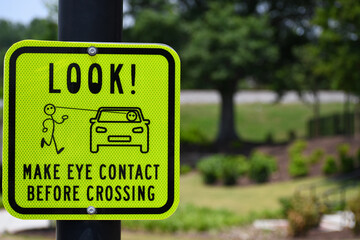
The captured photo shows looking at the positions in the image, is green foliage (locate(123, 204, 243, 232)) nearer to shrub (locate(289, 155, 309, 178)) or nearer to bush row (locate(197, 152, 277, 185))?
bush row (locate(197, 152, 277, 185))

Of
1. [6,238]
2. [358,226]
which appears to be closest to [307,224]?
[358,226]

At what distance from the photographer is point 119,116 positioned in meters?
2.05

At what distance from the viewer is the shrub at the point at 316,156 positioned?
89.9ft

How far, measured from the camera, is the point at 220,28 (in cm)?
3512

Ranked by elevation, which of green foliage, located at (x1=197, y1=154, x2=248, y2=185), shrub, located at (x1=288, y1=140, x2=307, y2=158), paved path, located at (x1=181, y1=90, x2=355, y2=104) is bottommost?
green foliage, located at (x1=197, y1=154, x2=248, y2=185)

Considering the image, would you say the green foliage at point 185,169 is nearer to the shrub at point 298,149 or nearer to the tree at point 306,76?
the shrub at point 298,149

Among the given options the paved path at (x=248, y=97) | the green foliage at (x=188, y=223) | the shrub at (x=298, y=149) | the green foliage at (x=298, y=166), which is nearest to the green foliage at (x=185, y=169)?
the shrub at (x=298, y=149)

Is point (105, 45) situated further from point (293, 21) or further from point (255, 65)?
point (293, 21)

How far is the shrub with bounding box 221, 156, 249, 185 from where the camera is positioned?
27094 mm

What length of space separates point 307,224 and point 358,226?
152 centimetres

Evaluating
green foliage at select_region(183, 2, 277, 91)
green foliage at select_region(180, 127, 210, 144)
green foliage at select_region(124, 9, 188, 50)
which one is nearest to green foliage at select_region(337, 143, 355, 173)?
green foliage at select_region(183, 2, 277, 91)

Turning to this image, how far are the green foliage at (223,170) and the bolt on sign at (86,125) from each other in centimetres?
2526

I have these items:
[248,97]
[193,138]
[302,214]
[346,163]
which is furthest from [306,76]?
[248,97]

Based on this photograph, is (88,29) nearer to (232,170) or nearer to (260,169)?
(260,169)
